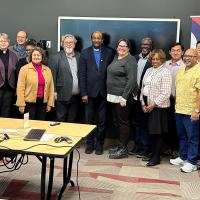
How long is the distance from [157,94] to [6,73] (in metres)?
1.89

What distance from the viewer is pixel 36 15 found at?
5449mm

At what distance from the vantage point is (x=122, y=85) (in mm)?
4375

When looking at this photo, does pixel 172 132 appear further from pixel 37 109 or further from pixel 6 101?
pixel 6 101

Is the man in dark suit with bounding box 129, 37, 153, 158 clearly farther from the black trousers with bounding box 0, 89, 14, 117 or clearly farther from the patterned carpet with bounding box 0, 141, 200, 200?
the black trousers with bounding box 0, 89, 14, 117

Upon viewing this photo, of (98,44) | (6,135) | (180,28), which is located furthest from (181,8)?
(6,135)

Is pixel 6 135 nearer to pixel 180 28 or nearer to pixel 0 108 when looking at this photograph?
pixel 0 108

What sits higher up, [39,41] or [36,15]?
[36,15]

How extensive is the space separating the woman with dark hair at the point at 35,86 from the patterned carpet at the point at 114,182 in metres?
0.65

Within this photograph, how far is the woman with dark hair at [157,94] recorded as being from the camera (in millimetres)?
4102

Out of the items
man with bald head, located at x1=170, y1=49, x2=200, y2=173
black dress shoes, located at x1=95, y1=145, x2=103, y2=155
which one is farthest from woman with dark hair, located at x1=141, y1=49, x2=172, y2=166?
black dress shoes, located at x1=95, y1=145, x2=103, y2=155

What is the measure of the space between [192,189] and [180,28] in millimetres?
2324

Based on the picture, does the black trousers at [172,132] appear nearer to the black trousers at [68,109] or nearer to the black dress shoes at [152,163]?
the black dress shoes at [152,163]

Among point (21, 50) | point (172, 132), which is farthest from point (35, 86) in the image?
point (172, 132)

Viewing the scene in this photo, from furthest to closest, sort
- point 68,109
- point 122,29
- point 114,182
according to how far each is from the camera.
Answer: point 122,29, point 68,109, point 114,182
